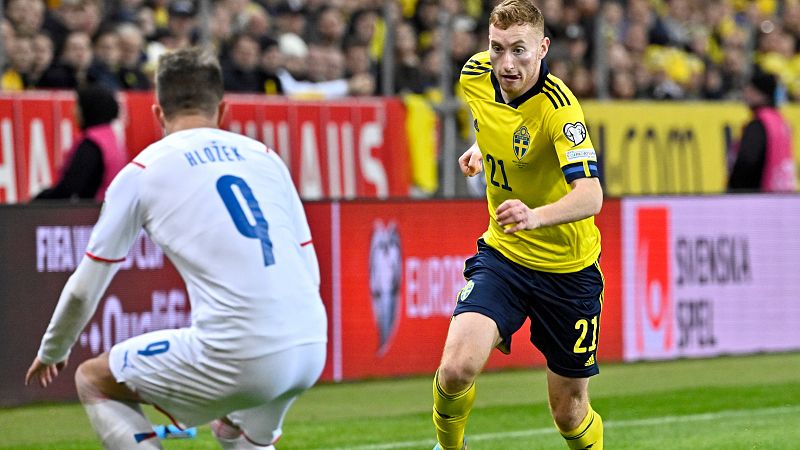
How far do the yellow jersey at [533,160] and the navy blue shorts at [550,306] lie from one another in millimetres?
67

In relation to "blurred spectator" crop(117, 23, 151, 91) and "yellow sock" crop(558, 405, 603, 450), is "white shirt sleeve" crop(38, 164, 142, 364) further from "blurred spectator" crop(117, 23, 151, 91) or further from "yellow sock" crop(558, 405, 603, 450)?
"blurred spectator" crop(117, 23, 151, 91)

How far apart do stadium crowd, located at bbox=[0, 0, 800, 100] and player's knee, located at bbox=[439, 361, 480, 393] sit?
7640mm

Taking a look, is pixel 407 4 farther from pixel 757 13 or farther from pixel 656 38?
pixel 757 13

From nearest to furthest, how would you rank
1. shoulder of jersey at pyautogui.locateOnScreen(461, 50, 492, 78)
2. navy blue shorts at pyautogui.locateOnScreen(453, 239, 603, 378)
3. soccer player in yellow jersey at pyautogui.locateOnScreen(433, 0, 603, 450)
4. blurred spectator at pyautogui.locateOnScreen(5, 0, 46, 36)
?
1. soccer player in yellow jersey at pyautogui.locateOnScreen(433, 0, 603, 450)
2. navy blue shorts at pyautogui.locateOnScreen(453, 239, 603, 378)
3. shoulder of jersey at pyautogui.locateOnScreen(461, 50, 492, 78)
4. blurred spectator at pyautogui.locateOnScreen(5, 0, 46, 36)

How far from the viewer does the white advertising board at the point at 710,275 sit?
13.6 m

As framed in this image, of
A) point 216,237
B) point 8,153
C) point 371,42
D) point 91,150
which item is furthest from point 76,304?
point 371,42

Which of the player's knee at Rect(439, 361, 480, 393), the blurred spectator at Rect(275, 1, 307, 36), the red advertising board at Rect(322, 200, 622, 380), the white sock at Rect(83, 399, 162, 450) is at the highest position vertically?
the blurred spectator at Rect(275, 1, 307, 36)

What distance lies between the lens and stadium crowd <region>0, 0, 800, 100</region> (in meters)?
13.8

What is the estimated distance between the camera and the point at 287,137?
14898 millimetres

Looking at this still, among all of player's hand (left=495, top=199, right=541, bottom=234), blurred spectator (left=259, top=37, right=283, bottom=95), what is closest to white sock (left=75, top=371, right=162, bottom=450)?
player's hand (left=495, top=199, right=541, bottom=234)

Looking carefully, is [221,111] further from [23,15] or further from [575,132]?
[23,15]

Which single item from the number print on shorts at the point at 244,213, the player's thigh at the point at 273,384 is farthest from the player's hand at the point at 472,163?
the number print on shorts at the point at 244,213

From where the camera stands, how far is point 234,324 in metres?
5.22

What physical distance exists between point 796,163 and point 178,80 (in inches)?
600
